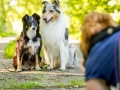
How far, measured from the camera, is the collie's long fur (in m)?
10.0

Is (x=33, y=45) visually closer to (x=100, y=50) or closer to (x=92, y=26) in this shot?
(x=92, y=26)

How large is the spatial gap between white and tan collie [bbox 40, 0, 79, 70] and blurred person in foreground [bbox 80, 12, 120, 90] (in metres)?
6.86

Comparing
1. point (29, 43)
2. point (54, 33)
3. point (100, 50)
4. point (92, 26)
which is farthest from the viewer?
point (54, 33)

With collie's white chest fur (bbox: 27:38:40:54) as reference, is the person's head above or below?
above

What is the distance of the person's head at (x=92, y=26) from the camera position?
349 cm

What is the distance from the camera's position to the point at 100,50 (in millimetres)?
3326

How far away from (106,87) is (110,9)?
2060cm

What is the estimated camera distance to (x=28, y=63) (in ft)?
34.2

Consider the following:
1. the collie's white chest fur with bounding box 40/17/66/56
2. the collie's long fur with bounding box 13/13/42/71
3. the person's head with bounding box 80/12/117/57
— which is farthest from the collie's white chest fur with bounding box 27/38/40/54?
the person's head with bounding box 80/12/117/57

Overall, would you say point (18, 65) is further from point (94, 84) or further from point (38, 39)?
point (94, 84)

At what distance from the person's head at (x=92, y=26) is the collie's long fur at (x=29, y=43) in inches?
254

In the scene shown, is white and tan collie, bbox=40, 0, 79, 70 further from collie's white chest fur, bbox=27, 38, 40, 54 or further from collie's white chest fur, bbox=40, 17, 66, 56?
collie's white chest fur, bbox=27, 38, 40, 54

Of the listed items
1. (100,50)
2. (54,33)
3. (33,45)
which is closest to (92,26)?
(100,50)

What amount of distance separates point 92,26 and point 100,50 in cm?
28
